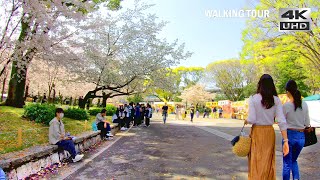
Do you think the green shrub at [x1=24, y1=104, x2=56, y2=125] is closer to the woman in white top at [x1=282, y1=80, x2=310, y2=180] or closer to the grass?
the grass

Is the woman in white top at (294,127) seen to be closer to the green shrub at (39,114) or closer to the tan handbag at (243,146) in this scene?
the tan handbag at (243,146)

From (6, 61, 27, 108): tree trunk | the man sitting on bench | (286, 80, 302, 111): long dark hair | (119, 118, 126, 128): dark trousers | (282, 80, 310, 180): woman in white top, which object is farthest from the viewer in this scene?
(119, 118, 126, 128): dark trousers

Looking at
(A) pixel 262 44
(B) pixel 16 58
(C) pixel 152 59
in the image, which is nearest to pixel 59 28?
(B) pixel 16 58

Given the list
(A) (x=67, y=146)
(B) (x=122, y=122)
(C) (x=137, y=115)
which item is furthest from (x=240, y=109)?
(A) (x=67, y=146)

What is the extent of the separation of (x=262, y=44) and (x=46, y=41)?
1441 cm

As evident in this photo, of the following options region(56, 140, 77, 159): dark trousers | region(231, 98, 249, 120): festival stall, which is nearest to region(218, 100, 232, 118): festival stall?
region(231, 98, 249, 120): festival stall

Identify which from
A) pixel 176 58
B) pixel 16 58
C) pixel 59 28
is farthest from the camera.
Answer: pixel 176 58

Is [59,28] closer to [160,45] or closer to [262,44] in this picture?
[160,45]

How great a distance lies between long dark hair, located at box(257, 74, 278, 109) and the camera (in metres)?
3.92

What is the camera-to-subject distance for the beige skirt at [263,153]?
3.93m

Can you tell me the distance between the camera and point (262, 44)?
20.1 m

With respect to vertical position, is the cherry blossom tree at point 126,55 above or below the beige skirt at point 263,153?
above

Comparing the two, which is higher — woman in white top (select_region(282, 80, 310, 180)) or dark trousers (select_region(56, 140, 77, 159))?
woman in white top (select_region(282, 80, 310, 180))

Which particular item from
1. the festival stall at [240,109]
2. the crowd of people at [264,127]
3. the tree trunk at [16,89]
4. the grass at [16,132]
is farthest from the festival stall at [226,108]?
the crowd of people at [264,127]
